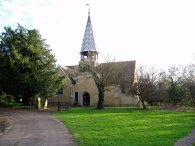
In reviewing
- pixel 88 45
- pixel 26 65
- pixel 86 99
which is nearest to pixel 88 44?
pixel 88 45

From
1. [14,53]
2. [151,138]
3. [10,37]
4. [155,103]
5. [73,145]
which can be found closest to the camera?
[73,145]

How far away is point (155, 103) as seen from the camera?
46.3m

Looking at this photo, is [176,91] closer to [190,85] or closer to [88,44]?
[190,85]

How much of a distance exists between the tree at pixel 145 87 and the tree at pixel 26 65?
11431 mm

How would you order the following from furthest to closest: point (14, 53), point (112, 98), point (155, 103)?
point (112, 98) → point (155, 103) → point (14, 53)

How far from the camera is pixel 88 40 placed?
177 ft

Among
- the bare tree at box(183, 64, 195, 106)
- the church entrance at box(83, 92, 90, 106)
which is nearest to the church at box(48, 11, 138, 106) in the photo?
the church entrance at box(83, 92, 90, 106)

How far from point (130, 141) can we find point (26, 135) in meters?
5.93

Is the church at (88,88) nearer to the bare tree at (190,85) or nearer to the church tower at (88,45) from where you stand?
the church tower at (88,45)

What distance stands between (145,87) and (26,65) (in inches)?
665

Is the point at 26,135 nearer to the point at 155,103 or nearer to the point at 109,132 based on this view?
the point at 109,132

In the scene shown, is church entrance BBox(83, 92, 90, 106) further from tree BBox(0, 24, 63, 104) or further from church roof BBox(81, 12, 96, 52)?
tree BBox(0, 24, 63, 104)

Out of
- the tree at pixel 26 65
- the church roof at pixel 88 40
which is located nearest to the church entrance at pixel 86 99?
the church roof at pixel 88 40

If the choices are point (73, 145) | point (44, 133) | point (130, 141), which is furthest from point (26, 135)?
point (130, 141)
